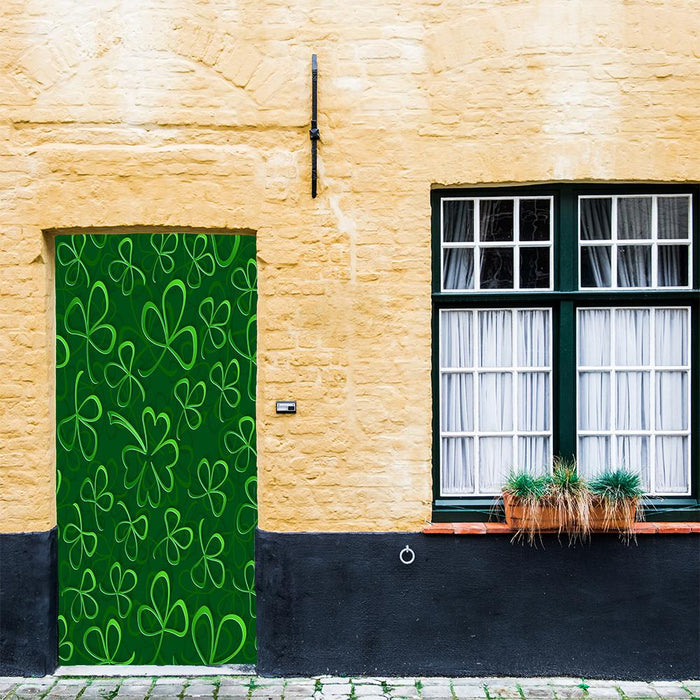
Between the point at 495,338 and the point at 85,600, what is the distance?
10.5 feet

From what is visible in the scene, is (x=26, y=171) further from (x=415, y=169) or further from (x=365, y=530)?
(x=365, y=530)

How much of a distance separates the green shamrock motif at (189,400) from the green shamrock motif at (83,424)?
525mm

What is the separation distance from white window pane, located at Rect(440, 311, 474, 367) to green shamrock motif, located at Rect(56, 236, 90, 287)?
2.37 meters

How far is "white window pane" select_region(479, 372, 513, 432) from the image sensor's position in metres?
5.75

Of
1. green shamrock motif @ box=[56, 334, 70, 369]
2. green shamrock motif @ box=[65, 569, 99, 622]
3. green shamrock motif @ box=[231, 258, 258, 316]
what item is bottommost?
green shamrock motif @ box=[65, 569, 99, 622]

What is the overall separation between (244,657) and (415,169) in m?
3.36

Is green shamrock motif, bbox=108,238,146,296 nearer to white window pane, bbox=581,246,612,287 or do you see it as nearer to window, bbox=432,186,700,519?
window, bbox=432,186,700,519

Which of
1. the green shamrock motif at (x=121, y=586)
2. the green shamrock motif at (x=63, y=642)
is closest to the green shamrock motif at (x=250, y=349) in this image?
the green shamrock motif at (x=121, y=586)

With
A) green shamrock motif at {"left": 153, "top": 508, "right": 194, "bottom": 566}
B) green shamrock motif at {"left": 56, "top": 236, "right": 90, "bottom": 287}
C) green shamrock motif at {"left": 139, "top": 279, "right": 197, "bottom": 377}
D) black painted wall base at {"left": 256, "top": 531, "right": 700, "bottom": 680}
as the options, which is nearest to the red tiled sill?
black painted wall base at {"left": 256, "top": 531, "right": 700, "bottom": 680}

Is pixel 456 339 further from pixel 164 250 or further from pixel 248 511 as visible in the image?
pixel 164 250

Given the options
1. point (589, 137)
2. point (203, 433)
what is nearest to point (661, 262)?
point (589, 137)

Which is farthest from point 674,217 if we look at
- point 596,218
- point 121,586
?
point 121,586

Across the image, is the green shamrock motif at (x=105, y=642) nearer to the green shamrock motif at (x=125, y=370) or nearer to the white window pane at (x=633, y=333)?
the green shamrock motif at (x=125, y=370)

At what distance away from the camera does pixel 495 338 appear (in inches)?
227
